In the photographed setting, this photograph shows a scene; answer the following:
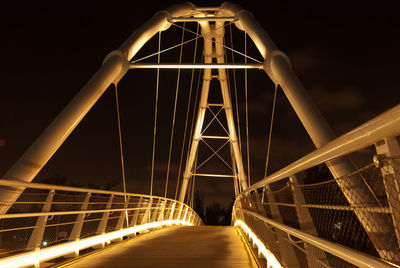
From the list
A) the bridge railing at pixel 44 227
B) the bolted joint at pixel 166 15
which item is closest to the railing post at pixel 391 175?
the bridge railing at pixel 44 227

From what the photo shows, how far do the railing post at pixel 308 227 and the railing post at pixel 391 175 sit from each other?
1.06 meters

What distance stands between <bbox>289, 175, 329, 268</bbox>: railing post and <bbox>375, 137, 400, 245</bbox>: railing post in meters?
1.06

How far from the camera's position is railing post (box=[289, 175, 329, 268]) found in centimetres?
227

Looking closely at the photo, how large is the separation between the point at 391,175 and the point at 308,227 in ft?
3.93

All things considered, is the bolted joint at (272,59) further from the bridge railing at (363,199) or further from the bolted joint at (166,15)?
the bridge railing at (363,199)

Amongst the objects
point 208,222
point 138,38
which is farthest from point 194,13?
point 208,222

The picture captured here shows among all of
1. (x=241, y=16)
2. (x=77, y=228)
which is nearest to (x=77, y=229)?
(x=77, y=228)

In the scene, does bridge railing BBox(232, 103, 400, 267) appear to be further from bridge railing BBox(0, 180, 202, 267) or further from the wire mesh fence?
bridge railing BBox(0, 180, 202, 267)

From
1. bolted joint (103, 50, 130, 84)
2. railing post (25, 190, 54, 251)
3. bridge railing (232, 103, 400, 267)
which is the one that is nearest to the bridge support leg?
bolted joint (103, 50, 130, 84)

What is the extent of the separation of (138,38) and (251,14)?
351cm

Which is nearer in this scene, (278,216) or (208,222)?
(278,216)

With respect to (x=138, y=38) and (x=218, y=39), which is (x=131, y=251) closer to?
(x=138, y=38)

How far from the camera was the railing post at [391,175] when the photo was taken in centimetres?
119

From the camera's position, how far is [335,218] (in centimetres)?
239
